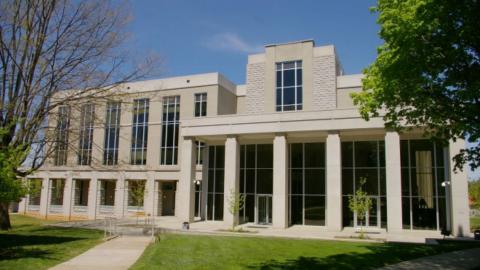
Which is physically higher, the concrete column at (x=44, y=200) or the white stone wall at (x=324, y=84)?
the white stone wall at (x=324, y=84)

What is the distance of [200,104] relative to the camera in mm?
40938

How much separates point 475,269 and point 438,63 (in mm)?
6687

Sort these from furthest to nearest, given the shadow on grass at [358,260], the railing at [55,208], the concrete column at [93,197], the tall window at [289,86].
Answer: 1. the railing at [55,208]
2. the concrete column at [93,197]
3. the tall window at [289,86]
4. the shadow on grass at [358,260]

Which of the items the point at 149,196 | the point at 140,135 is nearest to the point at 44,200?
the point at 140,135

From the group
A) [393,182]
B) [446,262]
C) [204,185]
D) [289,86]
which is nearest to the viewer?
[446,262]

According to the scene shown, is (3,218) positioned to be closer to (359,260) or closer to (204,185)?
(204,185)

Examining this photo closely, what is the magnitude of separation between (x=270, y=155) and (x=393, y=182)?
1046 centimetres

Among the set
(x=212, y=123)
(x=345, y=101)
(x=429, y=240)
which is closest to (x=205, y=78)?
(x=212, y=123)

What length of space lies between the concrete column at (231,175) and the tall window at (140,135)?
13.7m

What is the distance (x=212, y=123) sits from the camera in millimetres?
33562

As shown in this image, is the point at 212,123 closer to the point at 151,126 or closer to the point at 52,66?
the point at 151,126

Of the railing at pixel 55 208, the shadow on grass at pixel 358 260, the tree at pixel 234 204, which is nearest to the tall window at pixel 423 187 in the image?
the shadow on grass at pixel 358 260

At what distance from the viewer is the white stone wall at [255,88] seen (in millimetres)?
38406

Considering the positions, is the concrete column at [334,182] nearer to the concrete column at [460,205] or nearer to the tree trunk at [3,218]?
the concrete column at [460,205]
